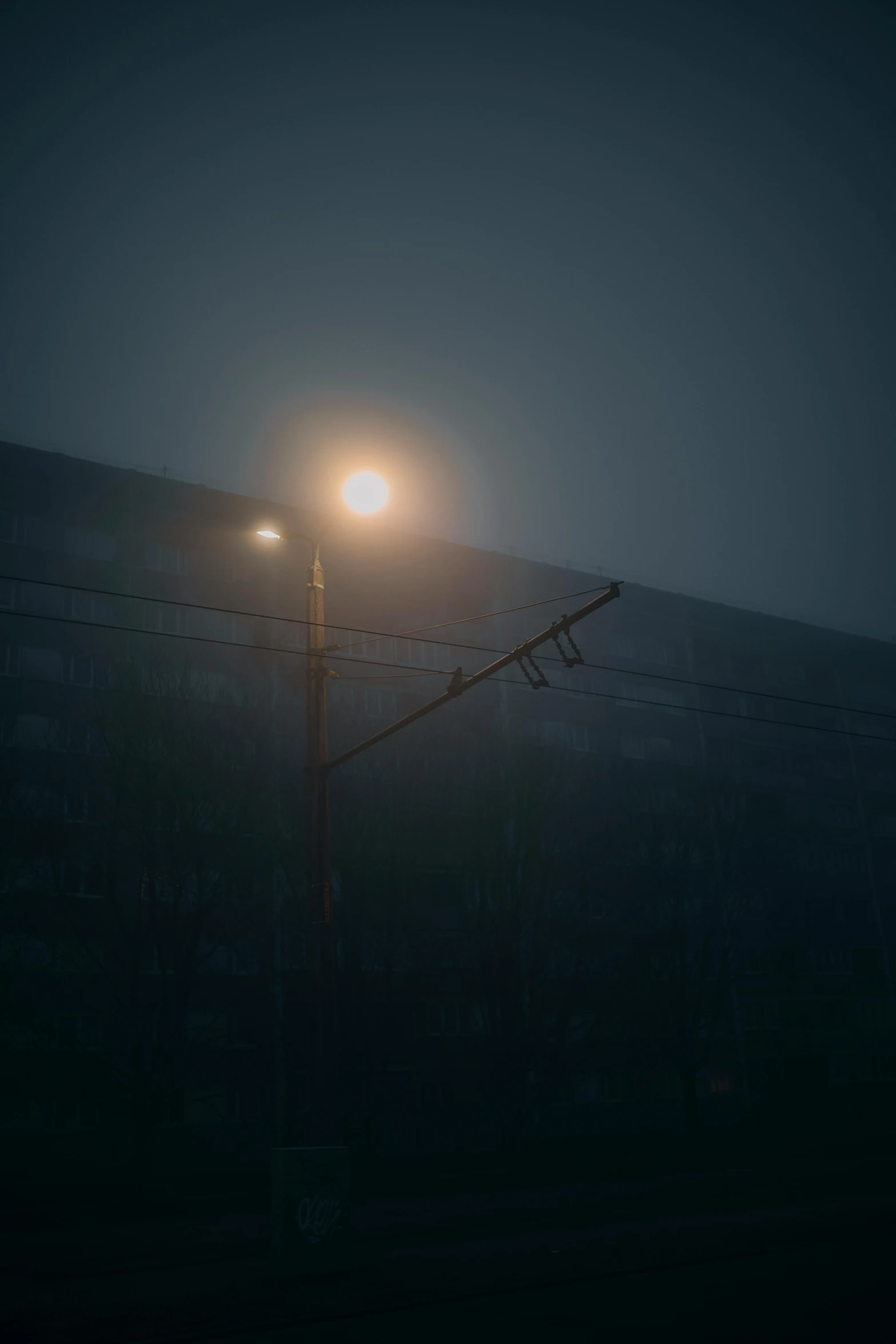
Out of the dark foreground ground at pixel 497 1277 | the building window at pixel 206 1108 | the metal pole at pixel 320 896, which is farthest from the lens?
the building window at pixel 206 1108

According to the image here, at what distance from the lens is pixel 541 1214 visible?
648 inches

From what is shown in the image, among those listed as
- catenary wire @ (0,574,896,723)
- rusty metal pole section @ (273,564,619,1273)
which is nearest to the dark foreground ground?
rusty metal pole section @ (273,564,619,1273)

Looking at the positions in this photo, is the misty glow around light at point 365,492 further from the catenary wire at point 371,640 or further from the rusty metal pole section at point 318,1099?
the catenary wire at point 371,640

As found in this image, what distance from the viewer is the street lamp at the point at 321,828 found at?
39.8 ft

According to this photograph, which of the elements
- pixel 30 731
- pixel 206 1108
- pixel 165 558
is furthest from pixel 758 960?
pixel 30 731

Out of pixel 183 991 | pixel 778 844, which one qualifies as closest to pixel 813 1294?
pixel 183 991

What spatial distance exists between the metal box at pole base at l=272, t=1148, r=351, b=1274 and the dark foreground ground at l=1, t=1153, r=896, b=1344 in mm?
276

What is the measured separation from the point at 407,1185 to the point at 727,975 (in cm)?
1371

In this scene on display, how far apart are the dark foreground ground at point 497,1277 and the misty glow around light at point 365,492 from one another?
30.9ft

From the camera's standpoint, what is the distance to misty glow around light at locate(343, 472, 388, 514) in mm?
13961

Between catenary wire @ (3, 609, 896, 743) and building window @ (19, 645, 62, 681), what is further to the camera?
building window @ (19, 645, 62, 681)

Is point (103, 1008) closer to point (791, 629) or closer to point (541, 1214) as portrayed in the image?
point (541, 1214)

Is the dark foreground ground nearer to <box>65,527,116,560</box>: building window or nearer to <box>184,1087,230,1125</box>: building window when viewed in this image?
<box>184,1087,230,1125</box>: building window

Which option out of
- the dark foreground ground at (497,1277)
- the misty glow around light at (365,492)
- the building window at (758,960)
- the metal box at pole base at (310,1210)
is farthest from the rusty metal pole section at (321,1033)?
the building window at (758,960)
